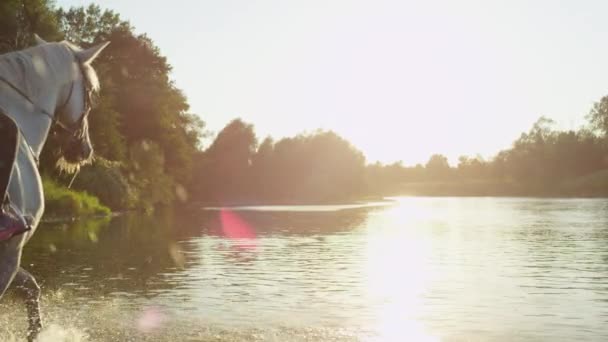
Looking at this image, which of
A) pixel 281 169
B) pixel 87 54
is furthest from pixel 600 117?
pixel 87 54

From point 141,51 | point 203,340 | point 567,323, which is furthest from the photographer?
point 141,51

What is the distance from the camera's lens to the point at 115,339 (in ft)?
30.4

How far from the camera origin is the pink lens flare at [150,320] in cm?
995

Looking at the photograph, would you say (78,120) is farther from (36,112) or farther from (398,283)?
(398,283)

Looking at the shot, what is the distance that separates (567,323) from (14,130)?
7.94 metres

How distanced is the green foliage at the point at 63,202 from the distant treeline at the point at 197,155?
1.16 metres

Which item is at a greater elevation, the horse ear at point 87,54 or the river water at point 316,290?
the horse ear at point 87,54

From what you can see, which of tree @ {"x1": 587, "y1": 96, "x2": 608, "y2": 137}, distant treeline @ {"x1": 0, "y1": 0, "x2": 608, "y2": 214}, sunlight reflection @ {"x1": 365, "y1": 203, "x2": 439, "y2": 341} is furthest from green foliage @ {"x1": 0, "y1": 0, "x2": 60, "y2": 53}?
tree @ {"x1": 587, "y1": 96, "x2": 608, "y2": 137}

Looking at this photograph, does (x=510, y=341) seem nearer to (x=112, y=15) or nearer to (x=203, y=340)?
(x=203, y=340)

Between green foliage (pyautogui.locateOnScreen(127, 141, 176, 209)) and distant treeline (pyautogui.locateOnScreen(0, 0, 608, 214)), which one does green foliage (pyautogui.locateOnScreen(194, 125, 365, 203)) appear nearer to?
distant treeline (pyautogui.locateOnScreen(0, 0, 608, 214))

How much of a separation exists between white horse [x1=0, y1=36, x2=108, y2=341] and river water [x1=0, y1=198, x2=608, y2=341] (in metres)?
2.24

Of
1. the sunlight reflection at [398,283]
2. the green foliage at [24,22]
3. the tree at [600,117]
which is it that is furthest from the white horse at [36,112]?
the tree at [600,117]

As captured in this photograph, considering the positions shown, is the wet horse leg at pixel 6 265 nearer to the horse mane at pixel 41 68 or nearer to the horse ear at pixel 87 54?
the horse mane at pixel 41 68

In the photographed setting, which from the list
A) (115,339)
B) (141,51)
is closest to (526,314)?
(115,339)
